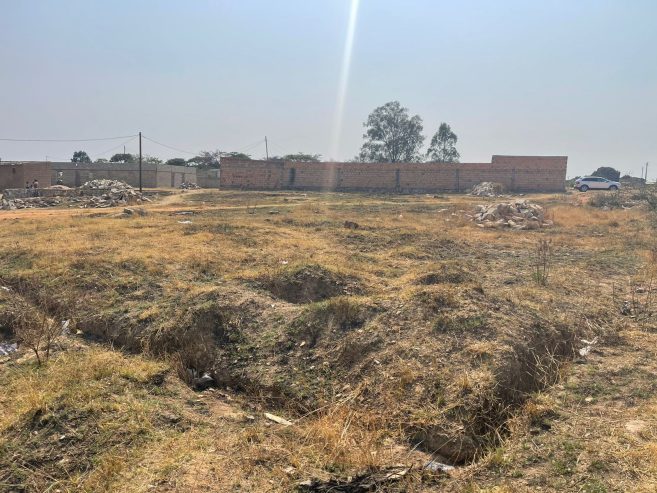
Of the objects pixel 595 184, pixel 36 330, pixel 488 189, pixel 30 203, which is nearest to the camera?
pixel 36 330

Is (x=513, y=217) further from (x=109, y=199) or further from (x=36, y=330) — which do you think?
(x=109, y=199)

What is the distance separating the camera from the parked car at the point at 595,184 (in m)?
34.1

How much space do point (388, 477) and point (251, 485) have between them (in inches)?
33.7

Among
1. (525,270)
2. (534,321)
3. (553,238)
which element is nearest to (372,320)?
(534,321)

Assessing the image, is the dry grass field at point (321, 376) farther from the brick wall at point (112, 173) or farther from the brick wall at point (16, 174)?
the brick wall at point (112, 173)

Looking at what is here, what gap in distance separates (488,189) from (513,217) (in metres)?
19.6

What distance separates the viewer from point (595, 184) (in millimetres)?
34531

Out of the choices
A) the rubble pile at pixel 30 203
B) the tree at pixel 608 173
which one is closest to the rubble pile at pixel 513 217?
the rubble pile at pixel 30 203

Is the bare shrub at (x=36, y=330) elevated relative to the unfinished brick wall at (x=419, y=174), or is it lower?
lower

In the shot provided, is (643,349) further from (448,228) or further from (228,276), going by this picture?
(448,228)

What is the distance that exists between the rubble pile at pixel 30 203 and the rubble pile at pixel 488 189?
27.4 meters

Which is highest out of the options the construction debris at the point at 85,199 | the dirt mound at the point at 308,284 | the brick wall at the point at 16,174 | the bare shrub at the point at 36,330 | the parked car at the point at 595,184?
the parked car at the point at 595,184

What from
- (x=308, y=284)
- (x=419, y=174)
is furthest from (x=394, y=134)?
(x=308, y=284)

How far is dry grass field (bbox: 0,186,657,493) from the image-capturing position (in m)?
2.99
